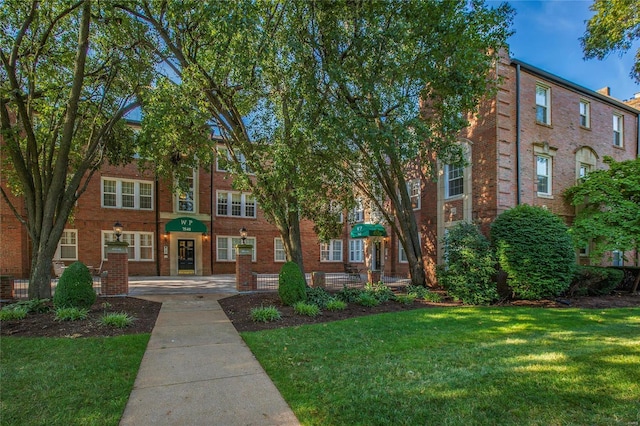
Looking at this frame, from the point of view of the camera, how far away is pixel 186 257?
67.4 feet

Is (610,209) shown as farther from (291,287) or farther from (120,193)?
(120,193)

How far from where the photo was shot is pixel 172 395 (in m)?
3.91

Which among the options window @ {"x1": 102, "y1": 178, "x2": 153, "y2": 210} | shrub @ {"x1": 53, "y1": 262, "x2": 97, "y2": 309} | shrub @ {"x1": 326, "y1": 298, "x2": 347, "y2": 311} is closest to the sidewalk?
shrub @ {"x1": 53, "y1": 262, "x2": 97, "y2": 309}

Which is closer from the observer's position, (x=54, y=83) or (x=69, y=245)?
(x=54, y=83)

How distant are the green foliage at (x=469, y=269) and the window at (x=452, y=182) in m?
3.34

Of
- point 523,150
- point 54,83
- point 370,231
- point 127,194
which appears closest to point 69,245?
point 127,194

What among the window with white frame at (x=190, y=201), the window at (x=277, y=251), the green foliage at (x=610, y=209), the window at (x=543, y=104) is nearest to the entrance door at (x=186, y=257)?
the window with white frame at (x=190, y=201)

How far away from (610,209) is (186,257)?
68.4 feet

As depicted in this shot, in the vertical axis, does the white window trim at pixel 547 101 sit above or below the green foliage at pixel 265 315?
above

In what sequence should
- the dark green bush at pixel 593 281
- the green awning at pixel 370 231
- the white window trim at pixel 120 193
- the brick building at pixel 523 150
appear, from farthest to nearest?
the white window trim at pixel 120 193, the green awning at pixel 370 231, the brick building at pixel 523 150, the dark green bush at pixel 593 281

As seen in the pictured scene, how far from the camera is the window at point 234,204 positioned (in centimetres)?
2169

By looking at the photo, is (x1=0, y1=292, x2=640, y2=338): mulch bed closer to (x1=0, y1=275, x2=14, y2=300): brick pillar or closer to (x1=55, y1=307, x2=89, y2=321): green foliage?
(x1=55, y1=307, x2=89, y2=321): green foliage

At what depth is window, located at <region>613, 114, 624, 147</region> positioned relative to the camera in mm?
16875

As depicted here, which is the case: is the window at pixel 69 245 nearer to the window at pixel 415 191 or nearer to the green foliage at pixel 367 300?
the green foliage at pixel 367 300
